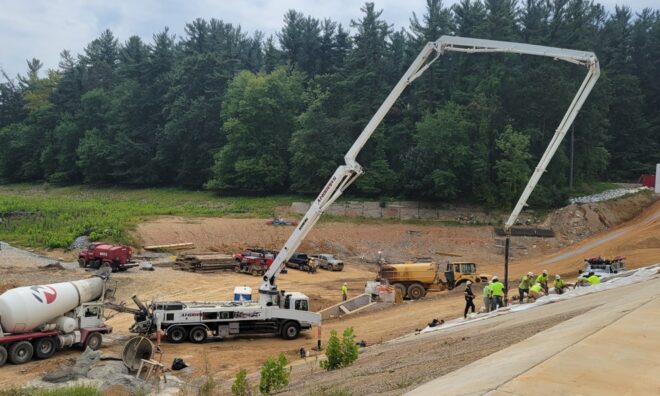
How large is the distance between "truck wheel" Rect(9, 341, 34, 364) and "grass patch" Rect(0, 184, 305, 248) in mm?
24889

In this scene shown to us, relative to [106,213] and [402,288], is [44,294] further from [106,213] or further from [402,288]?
[106,213]

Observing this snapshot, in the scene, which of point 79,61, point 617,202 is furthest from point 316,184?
point 79,61

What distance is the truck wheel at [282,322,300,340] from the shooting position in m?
22.7

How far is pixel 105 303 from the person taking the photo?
824 inches

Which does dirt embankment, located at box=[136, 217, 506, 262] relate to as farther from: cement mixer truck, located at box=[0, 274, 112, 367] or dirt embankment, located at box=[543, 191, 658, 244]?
cement mixer truck, located at box=[0, 274, 112, 367]

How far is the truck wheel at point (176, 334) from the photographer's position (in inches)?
839

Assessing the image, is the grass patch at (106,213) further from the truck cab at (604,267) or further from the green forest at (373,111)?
the truck cab at (604,267)

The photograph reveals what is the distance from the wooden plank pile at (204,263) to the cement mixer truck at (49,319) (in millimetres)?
16094

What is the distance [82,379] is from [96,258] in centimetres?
2292

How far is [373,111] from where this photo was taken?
64.8m

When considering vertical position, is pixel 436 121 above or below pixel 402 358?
above

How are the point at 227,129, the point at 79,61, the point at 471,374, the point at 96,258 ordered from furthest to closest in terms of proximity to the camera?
1. the point at 79,61
2. the point at 227,129
3. the point at 96,258
4. the point at 471,374

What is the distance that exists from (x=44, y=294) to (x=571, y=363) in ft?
53.8

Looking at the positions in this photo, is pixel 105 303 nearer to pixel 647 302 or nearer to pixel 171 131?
pixel 647 302
